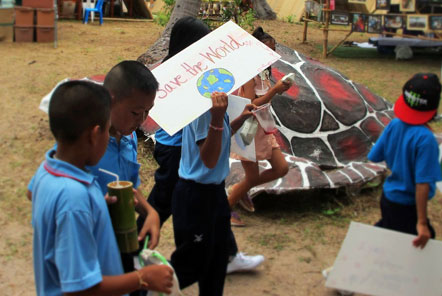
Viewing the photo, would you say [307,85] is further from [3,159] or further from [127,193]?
[127,193]

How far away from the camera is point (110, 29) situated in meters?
13.5

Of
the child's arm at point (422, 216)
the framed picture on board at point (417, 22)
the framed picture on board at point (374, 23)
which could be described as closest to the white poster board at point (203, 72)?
the child's arm at point (422, 216)

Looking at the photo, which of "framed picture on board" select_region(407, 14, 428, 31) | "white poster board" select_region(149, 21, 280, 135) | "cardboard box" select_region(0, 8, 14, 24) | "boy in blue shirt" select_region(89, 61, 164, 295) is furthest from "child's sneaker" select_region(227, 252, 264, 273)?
"cardboard box" select_region(0, 8, 14, 24)

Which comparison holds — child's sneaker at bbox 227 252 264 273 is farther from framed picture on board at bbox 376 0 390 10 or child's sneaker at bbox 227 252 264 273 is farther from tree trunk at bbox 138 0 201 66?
framed picture on board at bbox 376 0 390 10

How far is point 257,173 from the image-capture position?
381 cm

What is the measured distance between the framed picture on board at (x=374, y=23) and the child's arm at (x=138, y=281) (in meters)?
9.73

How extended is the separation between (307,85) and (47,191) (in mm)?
4576

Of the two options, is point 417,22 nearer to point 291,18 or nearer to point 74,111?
point 291,18

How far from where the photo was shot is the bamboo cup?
1.68m

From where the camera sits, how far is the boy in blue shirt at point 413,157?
8.68 feet

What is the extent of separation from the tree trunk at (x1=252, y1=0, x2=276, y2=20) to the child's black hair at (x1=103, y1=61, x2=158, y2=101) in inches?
576

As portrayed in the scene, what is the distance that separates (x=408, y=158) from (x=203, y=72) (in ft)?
3.85

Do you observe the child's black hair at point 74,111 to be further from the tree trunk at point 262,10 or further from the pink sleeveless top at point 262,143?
the tree trunk at point 262,10

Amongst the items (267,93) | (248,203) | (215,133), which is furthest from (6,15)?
(215,133)
